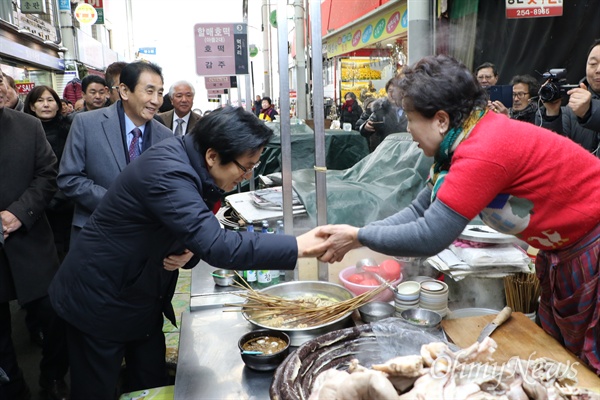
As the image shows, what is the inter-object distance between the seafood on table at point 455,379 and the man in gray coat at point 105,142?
2083 mm

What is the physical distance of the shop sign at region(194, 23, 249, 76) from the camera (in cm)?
480

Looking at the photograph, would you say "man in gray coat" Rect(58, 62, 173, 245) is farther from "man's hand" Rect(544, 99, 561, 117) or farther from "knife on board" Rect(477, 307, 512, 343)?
"man's hand" Rect(544, 99, 561, 117)

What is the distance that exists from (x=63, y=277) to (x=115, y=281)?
29 centimetres

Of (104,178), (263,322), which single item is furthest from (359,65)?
(263,322)

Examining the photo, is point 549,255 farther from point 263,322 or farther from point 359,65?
point 359,65

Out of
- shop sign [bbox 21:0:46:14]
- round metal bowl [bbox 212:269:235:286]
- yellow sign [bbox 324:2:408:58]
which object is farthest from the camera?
shop sign [bbox 21:0:46:14]

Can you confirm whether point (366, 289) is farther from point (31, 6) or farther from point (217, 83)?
point (31, 6)

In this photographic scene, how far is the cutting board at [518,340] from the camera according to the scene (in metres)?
1.44

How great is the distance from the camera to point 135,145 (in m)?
2.92

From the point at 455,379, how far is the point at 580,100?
2223mm

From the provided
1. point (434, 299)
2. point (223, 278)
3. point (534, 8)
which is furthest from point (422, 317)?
point (534, 8)

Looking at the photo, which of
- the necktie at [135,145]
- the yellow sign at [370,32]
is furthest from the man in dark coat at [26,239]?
the yellow sign at [370,32]

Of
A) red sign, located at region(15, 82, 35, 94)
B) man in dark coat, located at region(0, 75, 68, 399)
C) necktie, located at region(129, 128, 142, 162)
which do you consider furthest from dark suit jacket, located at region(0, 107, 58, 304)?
red sign, located at region(15, 82, 35, 94)

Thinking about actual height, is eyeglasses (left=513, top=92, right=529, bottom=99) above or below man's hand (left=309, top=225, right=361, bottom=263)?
above
